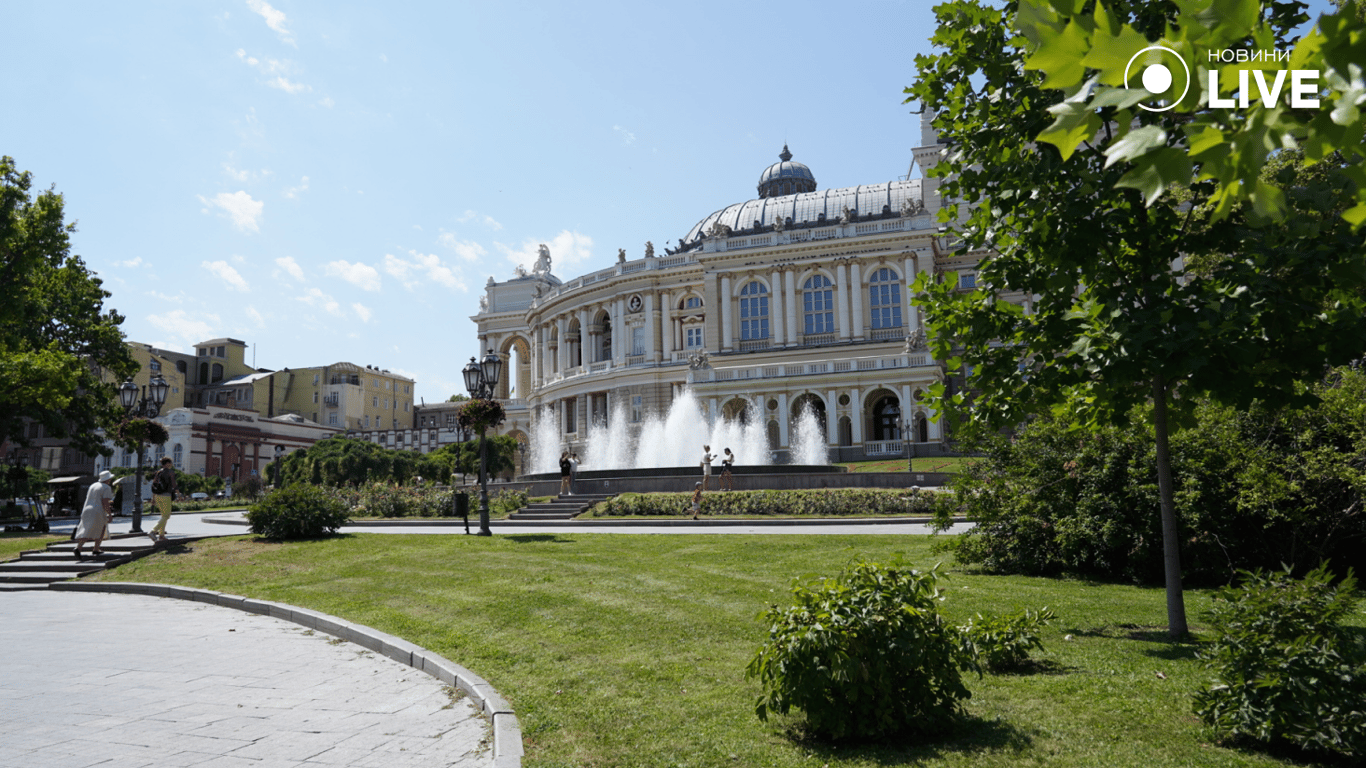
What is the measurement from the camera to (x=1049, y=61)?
212cm

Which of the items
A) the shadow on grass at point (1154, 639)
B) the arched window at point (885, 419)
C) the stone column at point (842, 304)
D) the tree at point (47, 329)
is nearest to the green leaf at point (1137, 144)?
the shadow on grass at point (1154, 639)

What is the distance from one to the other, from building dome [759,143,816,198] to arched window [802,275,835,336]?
940 inches

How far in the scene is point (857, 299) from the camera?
60.0 meters

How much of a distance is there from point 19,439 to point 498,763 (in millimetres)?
40684

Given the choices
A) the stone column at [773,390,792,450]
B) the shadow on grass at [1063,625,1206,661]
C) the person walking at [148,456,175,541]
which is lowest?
the shadow on grass at [1063,625,1206,661]

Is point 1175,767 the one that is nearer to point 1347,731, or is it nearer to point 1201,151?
point 1347,731

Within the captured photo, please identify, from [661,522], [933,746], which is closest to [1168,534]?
[933,746]

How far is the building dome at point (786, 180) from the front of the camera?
276 ft

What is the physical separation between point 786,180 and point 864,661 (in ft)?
272

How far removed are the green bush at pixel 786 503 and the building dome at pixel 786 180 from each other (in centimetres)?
6021

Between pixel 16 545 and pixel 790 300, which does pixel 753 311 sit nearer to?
pixel 790 300

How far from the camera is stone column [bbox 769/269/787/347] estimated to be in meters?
61.9

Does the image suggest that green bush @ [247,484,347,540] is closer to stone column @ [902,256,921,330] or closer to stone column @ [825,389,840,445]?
stone column @ [825,389,840,445]

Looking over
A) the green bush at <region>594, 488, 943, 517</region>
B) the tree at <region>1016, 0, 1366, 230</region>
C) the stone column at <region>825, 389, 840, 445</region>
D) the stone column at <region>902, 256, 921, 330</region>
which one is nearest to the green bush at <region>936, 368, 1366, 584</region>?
the tree at <region>1016, 0, 1366, 230</region>
